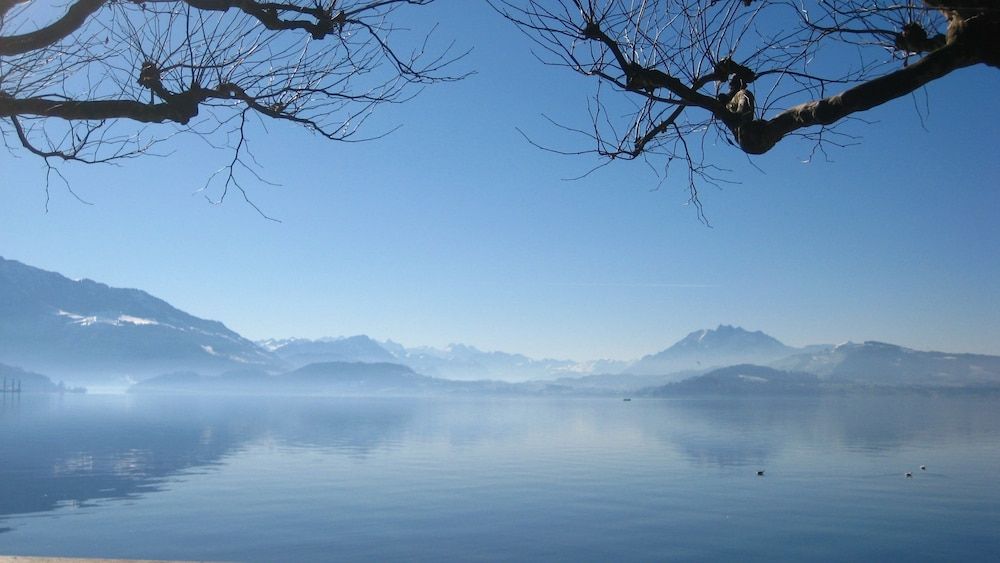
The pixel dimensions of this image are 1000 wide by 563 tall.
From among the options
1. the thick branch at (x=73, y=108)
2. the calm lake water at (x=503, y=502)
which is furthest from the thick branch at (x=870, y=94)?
the calm lake water at (x=503, y=502)

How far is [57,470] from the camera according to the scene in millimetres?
53312

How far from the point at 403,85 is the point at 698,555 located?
21744mm

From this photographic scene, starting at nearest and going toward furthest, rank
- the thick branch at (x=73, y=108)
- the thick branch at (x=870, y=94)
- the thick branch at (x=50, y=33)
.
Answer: the thick branch at (x=870, y=94)
the thick branch at (x=50, y=33)
the thick branch at (x=73, y=108)

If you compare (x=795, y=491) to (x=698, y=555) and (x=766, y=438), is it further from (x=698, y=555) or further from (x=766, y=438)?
(x=766, y=438)

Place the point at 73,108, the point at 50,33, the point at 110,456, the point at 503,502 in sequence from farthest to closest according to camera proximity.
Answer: the point at 110,456 < the point at 503,502 < the point at 73,108 < the point at 50,33

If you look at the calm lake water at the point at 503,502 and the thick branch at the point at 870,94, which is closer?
the thick branch at the point at 870,94

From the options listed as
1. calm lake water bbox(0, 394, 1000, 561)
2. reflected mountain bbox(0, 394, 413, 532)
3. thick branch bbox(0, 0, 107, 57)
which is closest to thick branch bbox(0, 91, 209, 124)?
thick branch bbox(0, 0, 107, 57)

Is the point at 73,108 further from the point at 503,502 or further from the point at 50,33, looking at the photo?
the point at 503,502

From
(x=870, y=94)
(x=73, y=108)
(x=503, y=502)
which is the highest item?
(x=73, y=108)

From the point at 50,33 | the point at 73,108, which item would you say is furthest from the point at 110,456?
the point at 50,33

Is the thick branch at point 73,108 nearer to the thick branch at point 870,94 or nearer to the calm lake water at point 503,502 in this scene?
the thick branch at point 870,94

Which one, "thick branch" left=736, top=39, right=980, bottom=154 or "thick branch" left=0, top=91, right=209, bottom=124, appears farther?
"thick branch" left=0, top=91, right=209, bottom=124

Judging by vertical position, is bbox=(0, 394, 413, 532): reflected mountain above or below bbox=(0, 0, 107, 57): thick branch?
below

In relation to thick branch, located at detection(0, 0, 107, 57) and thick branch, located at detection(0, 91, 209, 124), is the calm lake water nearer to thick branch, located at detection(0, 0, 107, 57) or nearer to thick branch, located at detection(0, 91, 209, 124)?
thick branch, located at detection(0, 91, 209, 124)
